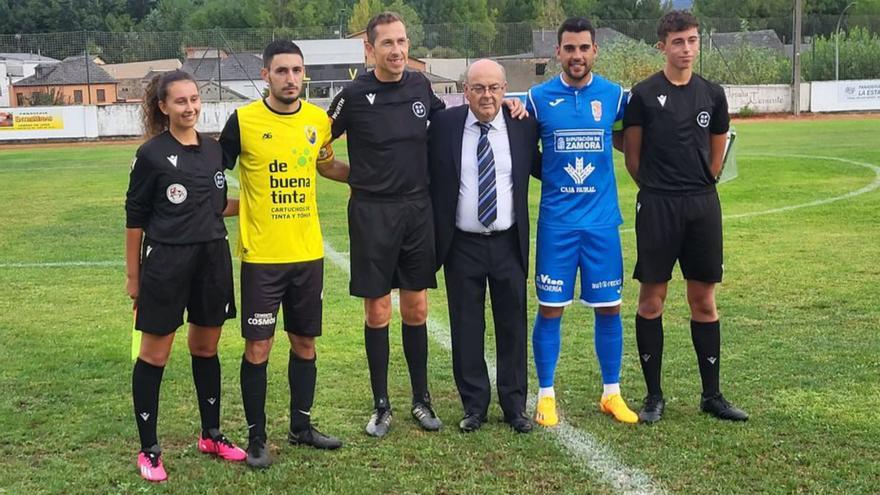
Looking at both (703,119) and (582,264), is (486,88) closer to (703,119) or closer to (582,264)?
(582,264)

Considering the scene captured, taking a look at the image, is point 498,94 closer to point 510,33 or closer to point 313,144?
point 313,144

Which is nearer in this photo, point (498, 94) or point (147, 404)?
point (147, 404)

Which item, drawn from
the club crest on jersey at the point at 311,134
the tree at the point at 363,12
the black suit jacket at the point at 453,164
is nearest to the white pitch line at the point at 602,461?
the black suit jacket at the point at 453,164

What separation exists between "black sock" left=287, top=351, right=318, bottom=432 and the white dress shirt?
1.08 metres

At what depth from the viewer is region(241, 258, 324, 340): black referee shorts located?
432 centimetres

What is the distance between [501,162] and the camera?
185 inches

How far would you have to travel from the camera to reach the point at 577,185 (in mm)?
4719

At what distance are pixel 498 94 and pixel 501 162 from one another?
0.34 meters

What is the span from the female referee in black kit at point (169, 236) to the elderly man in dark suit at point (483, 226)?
116 centimetres

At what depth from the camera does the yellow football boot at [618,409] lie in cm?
477

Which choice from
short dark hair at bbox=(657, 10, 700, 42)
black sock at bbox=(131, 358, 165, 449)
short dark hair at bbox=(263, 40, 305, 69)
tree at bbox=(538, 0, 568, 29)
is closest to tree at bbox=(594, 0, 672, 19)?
tree at bbox=(538, 0, 568, 29)

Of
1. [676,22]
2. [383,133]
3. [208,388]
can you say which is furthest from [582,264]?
[208,388]

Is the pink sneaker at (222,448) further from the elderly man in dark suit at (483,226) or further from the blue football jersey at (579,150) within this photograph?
the blue football jersey at (579,150)

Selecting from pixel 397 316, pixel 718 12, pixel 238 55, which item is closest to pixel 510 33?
pixel 238 55
